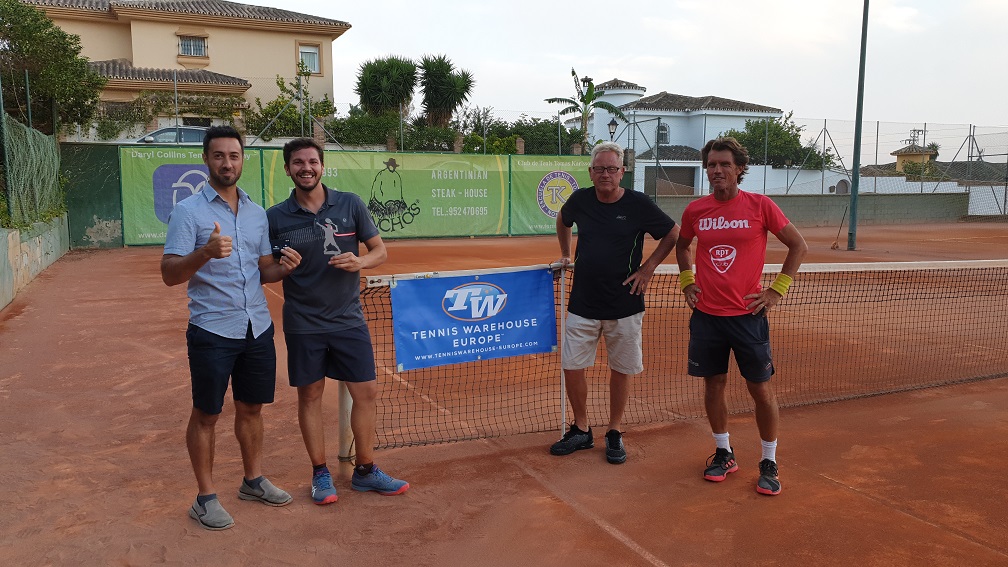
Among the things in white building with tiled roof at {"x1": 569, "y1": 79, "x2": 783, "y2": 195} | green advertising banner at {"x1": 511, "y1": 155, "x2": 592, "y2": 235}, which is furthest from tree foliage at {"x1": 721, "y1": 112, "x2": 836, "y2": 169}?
green advertising banner at {"x1": 511, "y1": 155, "x2": 592, "y2": 235}

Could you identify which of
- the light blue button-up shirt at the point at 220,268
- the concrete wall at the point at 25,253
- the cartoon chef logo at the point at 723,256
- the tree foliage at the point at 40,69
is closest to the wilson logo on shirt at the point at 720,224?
the cartoon chef logo at the point at 723,256

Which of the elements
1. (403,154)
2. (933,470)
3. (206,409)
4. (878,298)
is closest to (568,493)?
(206,409)

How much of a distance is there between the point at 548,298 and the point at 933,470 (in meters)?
2.58

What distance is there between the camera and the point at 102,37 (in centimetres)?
3506

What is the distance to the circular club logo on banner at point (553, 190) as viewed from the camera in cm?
2225

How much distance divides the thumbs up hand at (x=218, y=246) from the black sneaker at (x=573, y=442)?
2422 millimetres

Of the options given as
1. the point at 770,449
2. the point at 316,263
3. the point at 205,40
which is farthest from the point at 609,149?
the point at 205,40

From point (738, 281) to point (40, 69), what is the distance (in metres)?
19.3

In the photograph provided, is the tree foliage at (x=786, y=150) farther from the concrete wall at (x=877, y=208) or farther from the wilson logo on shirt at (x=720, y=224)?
the wilson logo on shirt at (x=720, y=224)

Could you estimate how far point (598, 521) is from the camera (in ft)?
12.2

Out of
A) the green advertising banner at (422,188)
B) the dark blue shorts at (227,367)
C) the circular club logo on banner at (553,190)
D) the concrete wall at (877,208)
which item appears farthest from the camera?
the concrete wall at (877,208)

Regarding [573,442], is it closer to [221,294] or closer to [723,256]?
[723,256]

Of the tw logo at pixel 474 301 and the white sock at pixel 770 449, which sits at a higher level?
the tw logo at pixel 474 301

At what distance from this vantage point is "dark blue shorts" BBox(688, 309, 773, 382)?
4.10 meters
